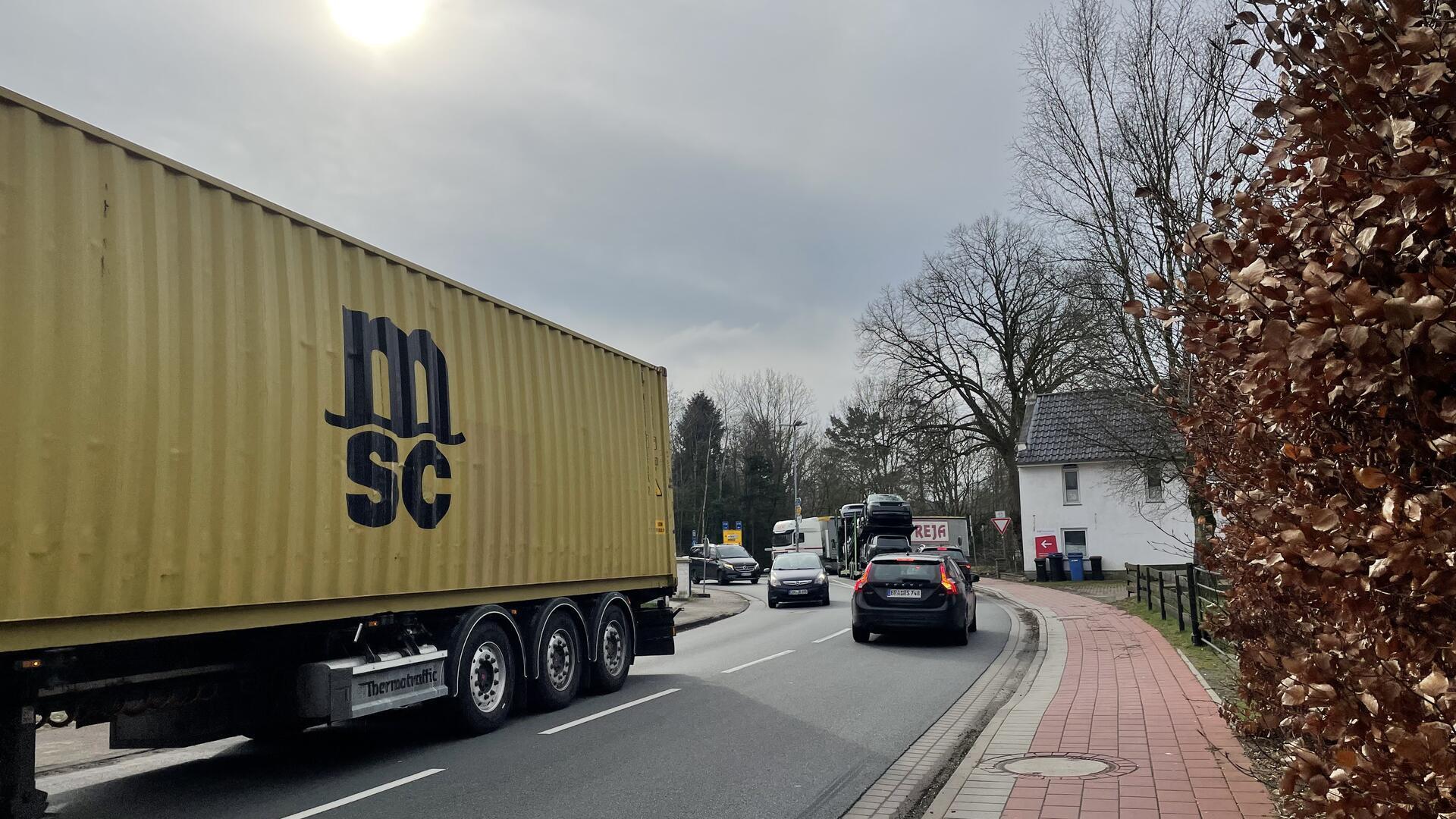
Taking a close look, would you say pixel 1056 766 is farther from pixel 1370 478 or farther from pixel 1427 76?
pixel 1427 76

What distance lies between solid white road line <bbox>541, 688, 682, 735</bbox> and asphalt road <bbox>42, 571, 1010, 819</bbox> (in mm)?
52

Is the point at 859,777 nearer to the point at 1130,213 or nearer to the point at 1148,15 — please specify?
the point at 1130,213

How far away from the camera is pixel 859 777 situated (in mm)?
→ 7520

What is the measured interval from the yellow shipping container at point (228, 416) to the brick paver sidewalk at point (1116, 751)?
4.67 m

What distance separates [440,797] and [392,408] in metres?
3.14

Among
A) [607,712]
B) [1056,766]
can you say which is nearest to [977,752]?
[1056,766]

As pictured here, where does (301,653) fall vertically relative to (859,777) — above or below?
above

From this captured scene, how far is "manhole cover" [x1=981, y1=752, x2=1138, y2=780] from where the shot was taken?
695 cm

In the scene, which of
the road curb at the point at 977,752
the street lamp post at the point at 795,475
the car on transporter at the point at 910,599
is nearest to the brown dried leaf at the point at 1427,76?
the road curb at the point at 977,752

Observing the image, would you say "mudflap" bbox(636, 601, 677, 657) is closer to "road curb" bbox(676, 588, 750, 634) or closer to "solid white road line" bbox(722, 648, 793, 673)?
"solid white road line" bbox(722, 648, 793, 673)

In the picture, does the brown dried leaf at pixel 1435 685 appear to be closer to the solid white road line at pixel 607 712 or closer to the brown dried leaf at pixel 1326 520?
the brown dried leaf at pixel 1326 520

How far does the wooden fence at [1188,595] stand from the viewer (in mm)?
11605

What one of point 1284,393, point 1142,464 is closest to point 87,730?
point 1284,393

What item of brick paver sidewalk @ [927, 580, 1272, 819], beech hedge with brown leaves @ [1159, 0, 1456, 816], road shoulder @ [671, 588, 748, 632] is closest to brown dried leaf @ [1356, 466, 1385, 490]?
beech hedge with brown leaves @ [1159, 0, 1456, 816]
